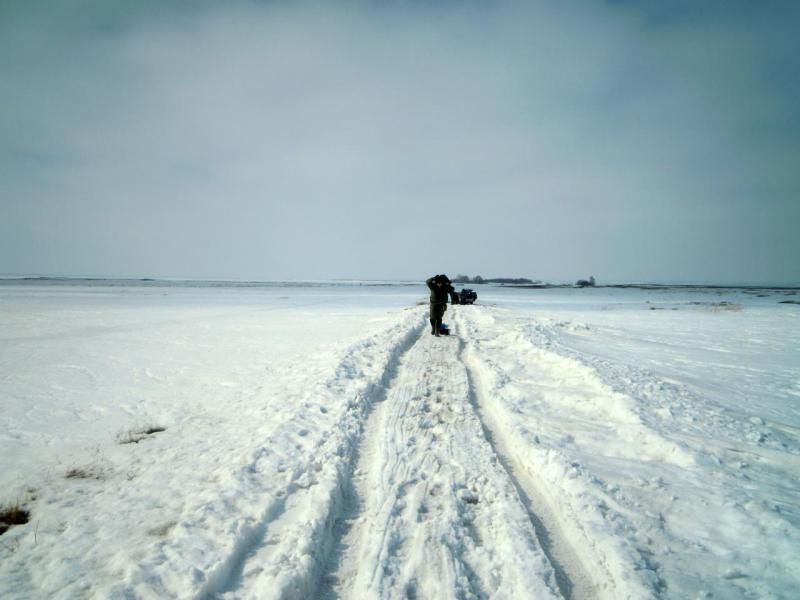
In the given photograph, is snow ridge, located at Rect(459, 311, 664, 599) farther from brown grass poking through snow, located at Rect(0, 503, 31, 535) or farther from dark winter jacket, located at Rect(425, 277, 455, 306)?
brown grass poking through snow, located at Rect(0, 503, 31, 535)

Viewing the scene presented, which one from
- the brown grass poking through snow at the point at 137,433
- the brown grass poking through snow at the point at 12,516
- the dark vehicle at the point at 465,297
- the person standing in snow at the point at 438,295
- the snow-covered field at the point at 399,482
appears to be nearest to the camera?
the snow-covered field at the point at 399,482

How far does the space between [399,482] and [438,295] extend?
10448 millimetres

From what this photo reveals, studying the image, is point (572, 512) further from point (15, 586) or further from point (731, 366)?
point (731, 366)

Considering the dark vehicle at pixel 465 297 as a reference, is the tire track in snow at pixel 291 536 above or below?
below

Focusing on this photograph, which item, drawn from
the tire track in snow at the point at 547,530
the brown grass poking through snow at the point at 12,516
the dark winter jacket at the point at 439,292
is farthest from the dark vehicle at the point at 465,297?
the brown grass poking through snow at the point at 12,516

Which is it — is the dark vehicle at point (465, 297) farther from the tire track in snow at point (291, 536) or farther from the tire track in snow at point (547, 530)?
the tire track in snow at point (291, 536)

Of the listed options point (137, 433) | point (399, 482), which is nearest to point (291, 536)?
point (399, 482)

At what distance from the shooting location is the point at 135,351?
12.1 metres

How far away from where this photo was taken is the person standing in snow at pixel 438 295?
14305 millimetres

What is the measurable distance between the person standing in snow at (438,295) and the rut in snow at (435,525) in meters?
8.53

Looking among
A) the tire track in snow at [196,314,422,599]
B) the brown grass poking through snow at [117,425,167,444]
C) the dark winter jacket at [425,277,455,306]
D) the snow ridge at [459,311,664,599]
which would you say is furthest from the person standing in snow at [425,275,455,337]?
the brown grass poking through snow at [117,425,167,444]

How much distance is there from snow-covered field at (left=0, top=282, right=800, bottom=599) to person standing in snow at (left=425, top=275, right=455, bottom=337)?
16.1ft

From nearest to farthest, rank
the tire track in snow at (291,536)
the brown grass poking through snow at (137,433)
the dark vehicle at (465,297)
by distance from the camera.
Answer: the tire track in snow at (291,536)
the brown grass poking through snow at (137,433)
the dark vehicle at (465,297)

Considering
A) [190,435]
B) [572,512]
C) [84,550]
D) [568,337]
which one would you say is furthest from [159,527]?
[568,337]
